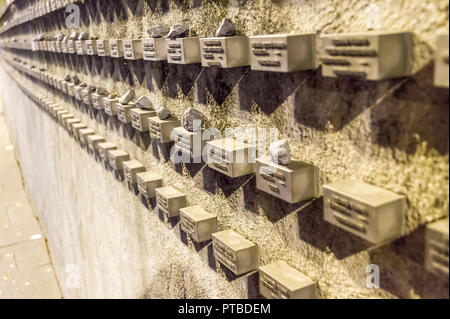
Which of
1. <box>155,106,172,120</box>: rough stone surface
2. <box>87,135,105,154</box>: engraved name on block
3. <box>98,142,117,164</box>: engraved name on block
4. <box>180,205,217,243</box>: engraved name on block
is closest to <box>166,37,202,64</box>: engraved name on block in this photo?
<box>155,106,172,120</box>: rough stone surface

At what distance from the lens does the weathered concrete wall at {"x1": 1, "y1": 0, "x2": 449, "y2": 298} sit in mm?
867

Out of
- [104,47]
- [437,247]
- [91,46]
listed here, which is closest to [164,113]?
[104,47]

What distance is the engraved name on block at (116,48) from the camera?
2.08 metres

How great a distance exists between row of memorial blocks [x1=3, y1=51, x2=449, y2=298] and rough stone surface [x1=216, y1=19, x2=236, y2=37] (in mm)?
310

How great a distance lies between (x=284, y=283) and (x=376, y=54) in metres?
0.66

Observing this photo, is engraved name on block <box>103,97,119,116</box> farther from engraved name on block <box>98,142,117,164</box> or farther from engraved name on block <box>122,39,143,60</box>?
engraved name on block <box>122,39,143,60</box>

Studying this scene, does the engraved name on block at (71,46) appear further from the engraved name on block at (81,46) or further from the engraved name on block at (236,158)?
the engraved name on block at (236,158)

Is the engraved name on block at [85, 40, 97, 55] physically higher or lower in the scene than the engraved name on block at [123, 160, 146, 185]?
higher

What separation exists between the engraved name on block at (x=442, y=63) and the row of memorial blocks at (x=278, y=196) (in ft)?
0.83

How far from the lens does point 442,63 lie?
752 millimetres

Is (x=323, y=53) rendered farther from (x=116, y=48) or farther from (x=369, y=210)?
(x=116, y=48)
